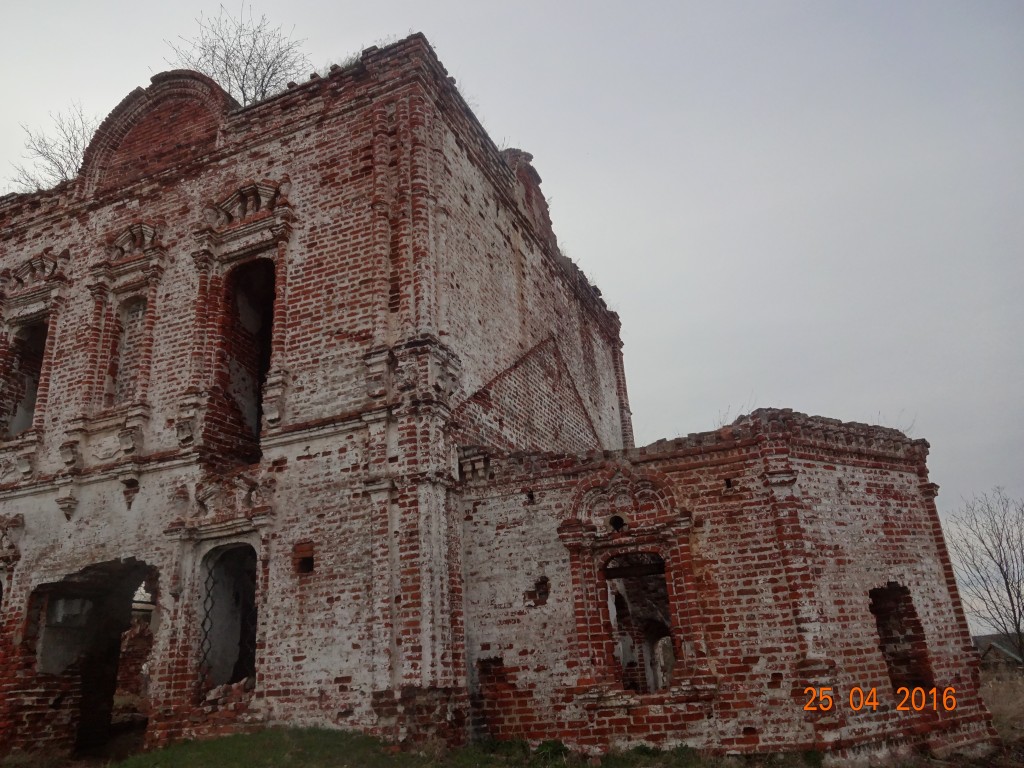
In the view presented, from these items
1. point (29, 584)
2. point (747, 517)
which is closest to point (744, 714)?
point (747, 517)

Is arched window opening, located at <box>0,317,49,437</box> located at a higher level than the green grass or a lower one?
higher

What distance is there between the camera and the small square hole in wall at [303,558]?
8906 millimetres

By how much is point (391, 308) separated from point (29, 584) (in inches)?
254

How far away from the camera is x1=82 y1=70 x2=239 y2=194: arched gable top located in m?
12.6

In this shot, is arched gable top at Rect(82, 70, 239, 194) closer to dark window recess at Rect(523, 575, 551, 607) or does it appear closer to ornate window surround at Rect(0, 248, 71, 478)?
ornate window surround at Rect(0, 248, 71, 478)

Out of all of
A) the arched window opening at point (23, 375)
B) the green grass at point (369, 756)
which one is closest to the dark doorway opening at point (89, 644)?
the green grass at point (369, 756)

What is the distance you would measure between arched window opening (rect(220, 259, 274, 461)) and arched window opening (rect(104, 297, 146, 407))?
1337 mm

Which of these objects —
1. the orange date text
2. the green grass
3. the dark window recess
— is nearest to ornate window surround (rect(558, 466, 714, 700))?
the dark window recess

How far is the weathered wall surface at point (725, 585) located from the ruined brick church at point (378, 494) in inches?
1.2

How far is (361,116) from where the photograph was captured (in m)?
11.0

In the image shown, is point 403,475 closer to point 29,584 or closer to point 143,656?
point 29,584

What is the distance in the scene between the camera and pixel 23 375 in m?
13.3

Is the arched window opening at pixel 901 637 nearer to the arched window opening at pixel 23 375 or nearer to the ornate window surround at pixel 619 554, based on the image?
the ornate window surround at pixel 619 554

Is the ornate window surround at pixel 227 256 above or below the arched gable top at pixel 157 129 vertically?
below
